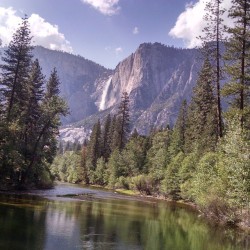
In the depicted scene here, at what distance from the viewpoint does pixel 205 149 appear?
2168 inches

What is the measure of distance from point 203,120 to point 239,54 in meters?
25.9

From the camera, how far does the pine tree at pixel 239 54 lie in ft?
120

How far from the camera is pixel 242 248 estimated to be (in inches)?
914

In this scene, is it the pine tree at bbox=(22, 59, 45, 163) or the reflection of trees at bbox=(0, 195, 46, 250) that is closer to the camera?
the reflection of trees at bbox=(0, 195, 46, 250)

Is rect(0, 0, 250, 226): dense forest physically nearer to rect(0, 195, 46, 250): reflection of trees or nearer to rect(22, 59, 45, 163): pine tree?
rect(22, 59, 45, 163): pine tree

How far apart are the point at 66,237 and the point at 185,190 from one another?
3880cm

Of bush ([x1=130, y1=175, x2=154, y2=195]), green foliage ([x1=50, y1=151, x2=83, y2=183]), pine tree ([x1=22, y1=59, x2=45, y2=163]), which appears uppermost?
pine tree ([x1=22, y1=59, x2=45, y2=163])

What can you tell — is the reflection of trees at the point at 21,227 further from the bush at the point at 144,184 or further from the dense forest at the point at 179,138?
the bush at the point at 144,184

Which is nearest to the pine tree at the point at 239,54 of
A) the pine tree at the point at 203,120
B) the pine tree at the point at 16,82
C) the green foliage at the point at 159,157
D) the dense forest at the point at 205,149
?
the dense forest at the point at 205,149

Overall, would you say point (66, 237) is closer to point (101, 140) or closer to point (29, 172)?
point (29, 172)

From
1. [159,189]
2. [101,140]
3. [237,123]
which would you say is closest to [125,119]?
[101,140]

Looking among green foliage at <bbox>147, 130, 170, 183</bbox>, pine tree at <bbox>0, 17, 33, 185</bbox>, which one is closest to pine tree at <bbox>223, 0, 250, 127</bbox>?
pine tree at <bbox>0, 17, 33, 185</bbox>

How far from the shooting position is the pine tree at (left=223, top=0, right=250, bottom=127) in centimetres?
3647

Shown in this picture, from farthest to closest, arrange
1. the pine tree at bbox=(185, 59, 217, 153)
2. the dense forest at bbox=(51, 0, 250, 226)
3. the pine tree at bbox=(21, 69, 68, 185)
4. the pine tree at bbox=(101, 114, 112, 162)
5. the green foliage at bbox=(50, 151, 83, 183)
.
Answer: the pine tree at bbox=(101, 114, 112, 162) < the green foliage at bbox=(50, 151, 83, 183) < the pine tree at bbox=(21, 69, 68, 185) < the pine tree at bbox=(185, 59, 217, 153) < the dense forest at bbox=(51, 0, 250, 226)
